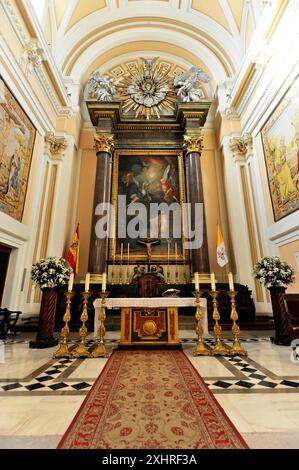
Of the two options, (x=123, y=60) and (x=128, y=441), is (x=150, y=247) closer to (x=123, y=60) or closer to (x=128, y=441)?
(x=128, y=441)

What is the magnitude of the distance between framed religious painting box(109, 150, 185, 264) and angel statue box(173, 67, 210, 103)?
7.90ft

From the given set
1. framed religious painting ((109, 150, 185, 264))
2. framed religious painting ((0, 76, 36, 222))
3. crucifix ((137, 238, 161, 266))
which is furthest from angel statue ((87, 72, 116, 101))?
crucifix ((137, 238, 161, 266))

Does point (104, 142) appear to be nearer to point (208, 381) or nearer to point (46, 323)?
point (46, 323)

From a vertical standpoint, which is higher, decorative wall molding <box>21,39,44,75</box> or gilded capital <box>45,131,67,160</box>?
decorative wall molding <box>21,39,44,75</box>

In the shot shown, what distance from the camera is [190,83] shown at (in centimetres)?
977

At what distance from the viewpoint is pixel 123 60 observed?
11.0 metres

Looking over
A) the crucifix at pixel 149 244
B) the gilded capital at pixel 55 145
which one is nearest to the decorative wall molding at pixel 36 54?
the gilded capital at pixel 55 145

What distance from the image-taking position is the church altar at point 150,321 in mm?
4074

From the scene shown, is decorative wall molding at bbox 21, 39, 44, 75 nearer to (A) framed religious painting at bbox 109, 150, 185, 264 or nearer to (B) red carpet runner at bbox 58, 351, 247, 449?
(A) framed religious painting at bbox 109, 150, 185, 264

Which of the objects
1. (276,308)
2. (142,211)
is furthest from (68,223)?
(276,308)

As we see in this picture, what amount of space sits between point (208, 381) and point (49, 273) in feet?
11.0

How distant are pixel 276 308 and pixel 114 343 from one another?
129 inches

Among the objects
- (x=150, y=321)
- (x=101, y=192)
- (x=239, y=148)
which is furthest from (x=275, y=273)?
(x=101, y=192)

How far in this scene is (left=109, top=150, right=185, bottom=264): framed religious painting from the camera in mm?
8352
